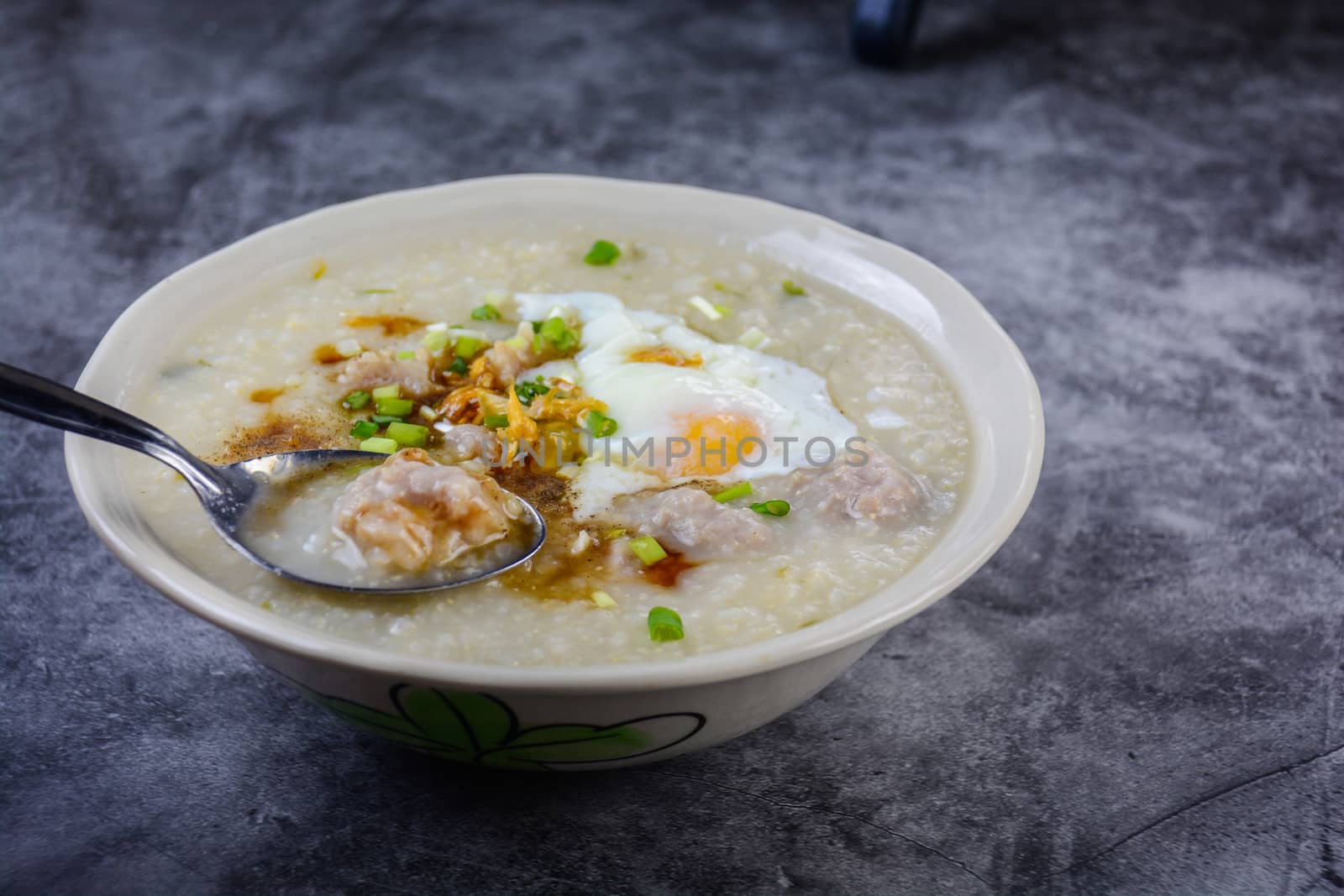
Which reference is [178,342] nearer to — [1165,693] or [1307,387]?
[1165,693]

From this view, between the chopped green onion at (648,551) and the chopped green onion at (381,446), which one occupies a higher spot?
the chopped green onion at (648,551)

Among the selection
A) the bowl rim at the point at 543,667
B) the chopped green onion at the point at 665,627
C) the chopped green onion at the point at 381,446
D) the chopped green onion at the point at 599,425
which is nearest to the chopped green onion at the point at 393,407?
the chopped green onion at the point at 381,446

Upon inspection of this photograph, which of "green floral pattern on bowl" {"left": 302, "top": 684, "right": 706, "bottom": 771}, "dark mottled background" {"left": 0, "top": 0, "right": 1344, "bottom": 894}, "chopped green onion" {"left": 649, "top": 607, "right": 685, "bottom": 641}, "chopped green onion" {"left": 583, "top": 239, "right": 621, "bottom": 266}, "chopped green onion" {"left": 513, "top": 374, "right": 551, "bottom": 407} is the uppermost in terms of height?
"chopped green onion" {"left": 649, "top": 607, "right": 685, "bottom": 641}

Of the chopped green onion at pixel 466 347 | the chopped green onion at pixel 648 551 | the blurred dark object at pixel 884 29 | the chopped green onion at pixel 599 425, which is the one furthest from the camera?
the blurred dark object at pixel 884 29

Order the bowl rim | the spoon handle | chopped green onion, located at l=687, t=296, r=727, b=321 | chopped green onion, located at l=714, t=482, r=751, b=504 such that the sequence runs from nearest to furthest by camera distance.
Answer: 1. the bowl rim
2. the spoon handle
3. chopped green onion, located at l=714, t=482, r=751, b=504
4. chopped green onion, located at l=687, t=296, r=727, b=321

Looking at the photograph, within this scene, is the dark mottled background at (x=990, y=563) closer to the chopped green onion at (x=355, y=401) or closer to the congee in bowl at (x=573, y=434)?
the congee in bowl at (x=573, y=434)

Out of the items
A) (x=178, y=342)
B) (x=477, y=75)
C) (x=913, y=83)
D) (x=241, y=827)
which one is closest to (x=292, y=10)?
(x=477, y=75)

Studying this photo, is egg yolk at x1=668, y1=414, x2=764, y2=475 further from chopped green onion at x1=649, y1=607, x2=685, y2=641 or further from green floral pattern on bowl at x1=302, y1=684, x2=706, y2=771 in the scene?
green floral pattern on bowl at x1=302, y1=684, x2=706, y2=771

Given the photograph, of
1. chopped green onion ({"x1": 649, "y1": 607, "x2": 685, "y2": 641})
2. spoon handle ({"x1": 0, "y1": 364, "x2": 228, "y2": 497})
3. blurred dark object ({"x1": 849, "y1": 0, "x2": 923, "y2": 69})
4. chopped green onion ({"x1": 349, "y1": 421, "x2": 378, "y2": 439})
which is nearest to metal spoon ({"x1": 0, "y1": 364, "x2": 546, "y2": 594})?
spoon handle ({"x1": 0, "y1": 364, "x2": 228, "y2": 497})
